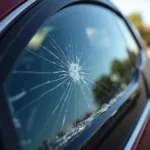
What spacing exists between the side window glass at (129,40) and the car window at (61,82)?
2.59 feet

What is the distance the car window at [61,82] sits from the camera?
59.8 inches

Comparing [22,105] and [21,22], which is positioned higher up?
[21,22]

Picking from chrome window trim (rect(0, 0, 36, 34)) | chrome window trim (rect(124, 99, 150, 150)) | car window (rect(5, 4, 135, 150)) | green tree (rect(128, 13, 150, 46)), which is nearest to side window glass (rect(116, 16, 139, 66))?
chrome window trim (rect(124, 99, 150, 150))

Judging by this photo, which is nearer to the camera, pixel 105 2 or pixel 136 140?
pixel 136 140

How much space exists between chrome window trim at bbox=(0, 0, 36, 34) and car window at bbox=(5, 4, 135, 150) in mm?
104

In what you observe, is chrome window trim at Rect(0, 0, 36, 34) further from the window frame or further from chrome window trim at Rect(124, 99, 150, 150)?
chrome window trim at Rect(124, 99, 150, 150)

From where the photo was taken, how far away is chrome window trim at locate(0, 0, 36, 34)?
154 centimetres

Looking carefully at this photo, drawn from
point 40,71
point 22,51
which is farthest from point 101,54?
point 22,51

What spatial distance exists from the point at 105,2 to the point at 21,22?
1.44 m

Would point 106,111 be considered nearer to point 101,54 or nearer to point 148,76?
point 101,54

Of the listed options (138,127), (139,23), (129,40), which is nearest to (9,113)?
(138,127)

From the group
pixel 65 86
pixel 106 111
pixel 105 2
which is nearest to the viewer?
pixel 65 86

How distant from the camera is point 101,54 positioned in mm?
2656

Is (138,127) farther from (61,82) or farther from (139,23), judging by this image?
(139,23)
